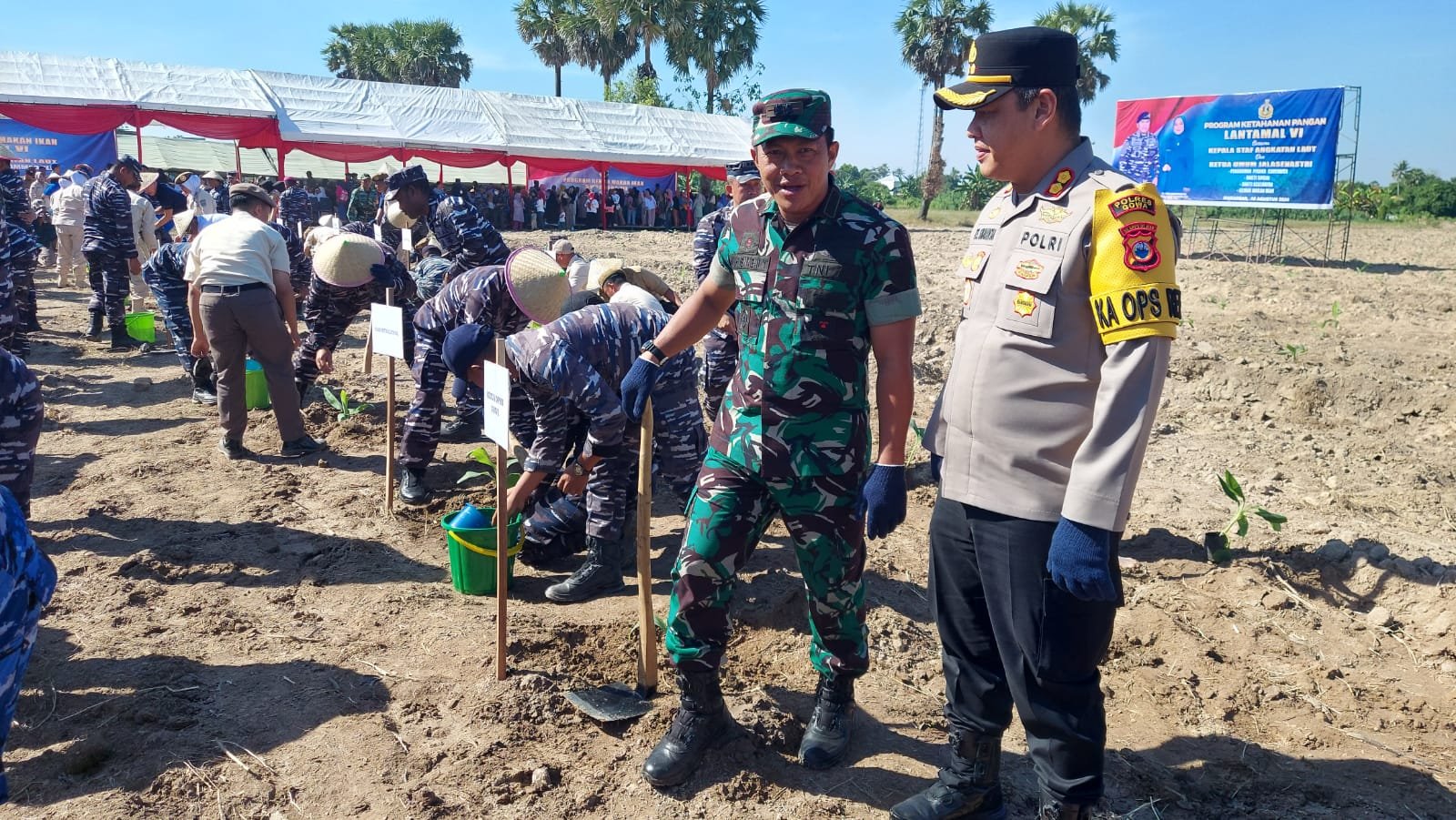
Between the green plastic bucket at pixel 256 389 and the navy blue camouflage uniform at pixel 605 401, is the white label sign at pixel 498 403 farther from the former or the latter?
the green plastic bucket at pixel 256 389

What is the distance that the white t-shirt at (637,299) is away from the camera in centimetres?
439

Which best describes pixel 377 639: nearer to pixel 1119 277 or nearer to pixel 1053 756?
pixel 1053 756

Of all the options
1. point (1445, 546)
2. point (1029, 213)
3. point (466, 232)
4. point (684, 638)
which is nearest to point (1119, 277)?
point (1029, 213)

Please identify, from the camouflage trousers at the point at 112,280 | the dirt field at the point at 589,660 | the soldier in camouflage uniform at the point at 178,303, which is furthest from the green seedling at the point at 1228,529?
the camouflage trousers at the point at 112,280

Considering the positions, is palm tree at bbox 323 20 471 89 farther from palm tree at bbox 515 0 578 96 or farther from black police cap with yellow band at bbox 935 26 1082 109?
→ black police cap with yellow band at bbox 935 26 1082 109

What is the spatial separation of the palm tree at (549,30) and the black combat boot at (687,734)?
4262 cm

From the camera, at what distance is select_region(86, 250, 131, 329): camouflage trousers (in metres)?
10.0

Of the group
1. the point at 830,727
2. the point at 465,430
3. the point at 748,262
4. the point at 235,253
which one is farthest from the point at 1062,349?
the point at 235,253

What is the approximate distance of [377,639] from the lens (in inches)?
156

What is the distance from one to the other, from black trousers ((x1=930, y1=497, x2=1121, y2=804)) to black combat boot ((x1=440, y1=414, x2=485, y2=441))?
16.7ft

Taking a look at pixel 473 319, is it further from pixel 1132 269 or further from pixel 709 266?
pixel 1132 269

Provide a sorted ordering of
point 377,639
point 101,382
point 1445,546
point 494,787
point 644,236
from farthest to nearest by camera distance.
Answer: point 644,236
point 101,382
point 1445,546
point 377,639
point 494,787

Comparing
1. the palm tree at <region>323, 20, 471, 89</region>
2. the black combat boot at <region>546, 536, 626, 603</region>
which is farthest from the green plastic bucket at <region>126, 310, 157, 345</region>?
the palm tree at <region>323, 20, 471, 89</region>

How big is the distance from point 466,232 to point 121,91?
17.9 meters
